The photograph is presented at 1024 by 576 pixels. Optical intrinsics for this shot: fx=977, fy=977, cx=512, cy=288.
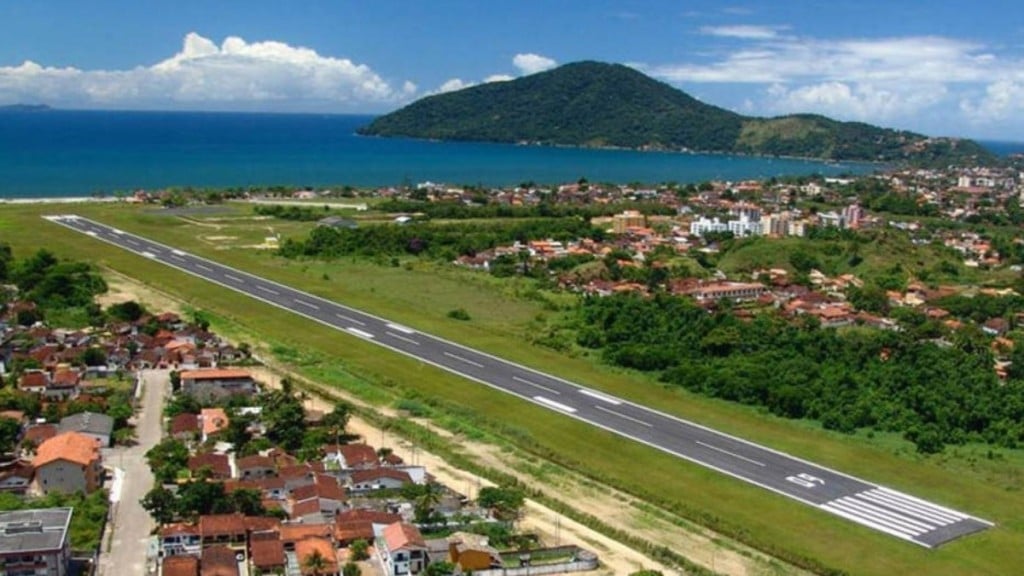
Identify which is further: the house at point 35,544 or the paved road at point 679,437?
the paved road at point 679,437

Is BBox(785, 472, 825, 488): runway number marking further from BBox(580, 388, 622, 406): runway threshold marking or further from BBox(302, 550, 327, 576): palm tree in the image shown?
BBox(302, 550, 327, 576): palm tree

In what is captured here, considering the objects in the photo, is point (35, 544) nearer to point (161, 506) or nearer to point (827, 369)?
point (161, 506)

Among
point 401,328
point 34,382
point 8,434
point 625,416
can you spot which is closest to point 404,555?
point 8,434

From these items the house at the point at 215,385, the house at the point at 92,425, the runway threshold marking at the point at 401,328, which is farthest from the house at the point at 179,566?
the runway threshold marking at the point at 401,328

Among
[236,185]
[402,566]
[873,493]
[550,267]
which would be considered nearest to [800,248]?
[550,267]

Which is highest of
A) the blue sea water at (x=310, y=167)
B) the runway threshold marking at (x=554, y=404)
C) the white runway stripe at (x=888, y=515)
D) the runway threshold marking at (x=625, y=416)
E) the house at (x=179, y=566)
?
the blue sea water at (x=310, y=167)

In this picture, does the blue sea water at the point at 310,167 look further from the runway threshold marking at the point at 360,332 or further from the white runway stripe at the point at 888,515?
the white runway stripe at the point at 888,515

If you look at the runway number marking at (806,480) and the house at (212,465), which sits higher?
the house at (212,465)
